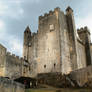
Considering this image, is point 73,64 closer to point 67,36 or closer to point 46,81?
point 67,36

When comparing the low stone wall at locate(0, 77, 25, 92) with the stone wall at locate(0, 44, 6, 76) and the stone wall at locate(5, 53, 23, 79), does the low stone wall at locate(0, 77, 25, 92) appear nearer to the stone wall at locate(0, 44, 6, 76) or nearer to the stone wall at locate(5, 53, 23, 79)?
the stone wall at locate(0, 44, 6, 76)

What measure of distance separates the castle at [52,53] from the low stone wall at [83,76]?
10.8 ft

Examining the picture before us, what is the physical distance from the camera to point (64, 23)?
32.1 m

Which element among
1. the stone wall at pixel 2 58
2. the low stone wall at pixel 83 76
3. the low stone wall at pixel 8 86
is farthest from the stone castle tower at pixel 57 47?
the low stone wall at pixel 8 86

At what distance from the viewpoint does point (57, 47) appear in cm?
2852

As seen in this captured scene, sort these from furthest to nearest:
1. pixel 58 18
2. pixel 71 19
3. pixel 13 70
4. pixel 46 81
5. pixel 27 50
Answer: pixel 27 50
pixel 71 19
pixel 58 18
pixel 13 70
pixel 46 81

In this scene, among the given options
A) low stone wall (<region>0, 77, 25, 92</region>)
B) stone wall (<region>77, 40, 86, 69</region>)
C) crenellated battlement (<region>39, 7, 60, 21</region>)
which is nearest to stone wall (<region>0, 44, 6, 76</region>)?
crenellated battlement (<region>39, 7, 60, 21</region>)

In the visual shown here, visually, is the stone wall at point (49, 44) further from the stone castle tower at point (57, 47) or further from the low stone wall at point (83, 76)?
the low stone wall at point (83, 76)

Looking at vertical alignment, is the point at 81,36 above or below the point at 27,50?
above

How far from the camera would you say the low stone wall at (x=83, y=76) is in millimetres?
21188

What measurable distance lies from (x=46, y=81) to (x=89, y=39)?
19784 mm

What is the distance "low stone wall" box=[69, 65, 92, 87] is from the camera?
21.2 m

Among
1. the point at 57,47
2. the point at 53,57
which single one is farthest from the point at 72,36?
the point at 53,57

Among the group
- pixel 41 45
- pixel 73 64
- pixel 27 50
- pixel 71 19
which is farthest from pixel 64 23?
pixel 27 50
